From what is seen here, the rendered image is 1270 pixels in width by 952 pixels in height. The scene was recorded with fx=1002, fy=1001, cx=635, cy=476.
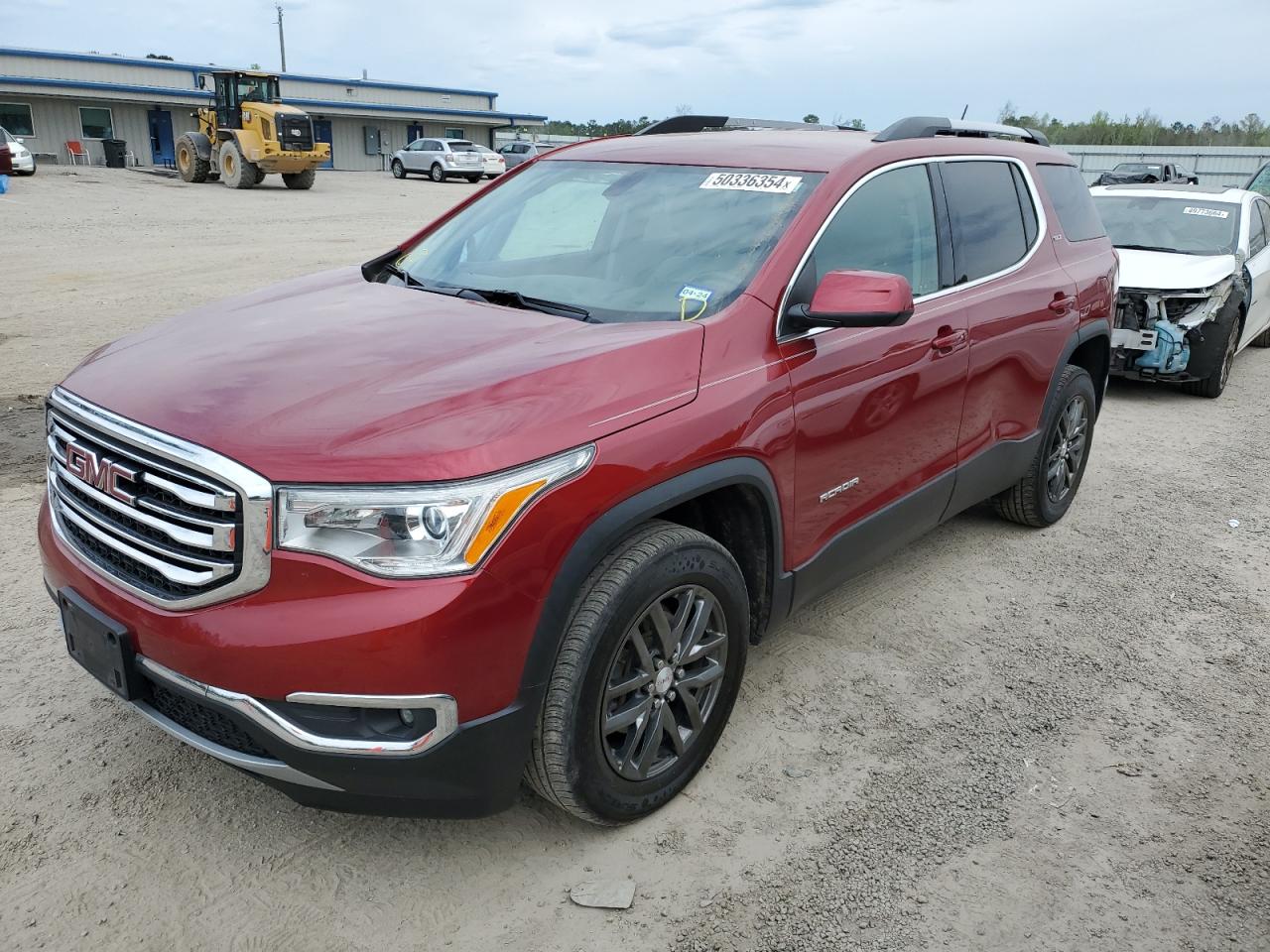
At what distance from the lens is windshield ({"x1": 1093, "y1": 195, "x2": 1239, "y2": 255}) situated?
8.70 meters

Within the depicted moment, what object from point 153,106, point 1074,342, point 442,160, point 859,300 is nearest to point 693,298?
point 859,300

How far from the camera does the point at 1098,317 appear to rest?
16.7 ft

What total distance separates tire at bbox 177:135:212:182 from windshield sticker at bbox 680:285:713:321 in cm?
2922

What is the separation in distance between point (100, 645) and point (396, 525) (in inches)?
36.5

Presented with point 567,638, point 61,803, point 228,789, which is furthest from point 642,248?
point 61,803

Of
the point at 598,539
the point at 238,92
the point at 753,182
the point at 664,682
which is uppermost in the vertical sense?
the point at 238,92

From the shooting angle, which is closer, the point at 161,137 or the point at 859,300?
the point at 859,300

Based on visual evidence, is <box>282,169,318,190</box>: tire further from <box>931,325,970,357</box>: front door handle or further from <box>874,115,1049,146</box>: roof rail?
<box>931,325,970,357</box>: front door handle

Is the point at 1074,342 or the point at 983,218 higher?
the point at 983,218

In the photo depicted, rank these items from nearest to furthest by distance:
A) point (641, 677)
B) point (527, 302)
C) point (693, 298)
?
point (641, 677) → point (693, 298) → point (527, 302)

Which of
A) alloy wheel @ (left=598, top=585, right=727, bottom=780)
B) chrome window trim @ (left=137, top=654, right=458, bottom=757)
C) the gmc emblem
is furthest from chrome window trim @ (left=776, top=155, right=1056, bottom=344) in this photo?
the gmc emblem

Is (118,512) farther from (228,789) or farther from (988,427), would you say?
(988,427)

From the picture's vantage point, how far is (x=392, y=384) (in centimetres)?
254

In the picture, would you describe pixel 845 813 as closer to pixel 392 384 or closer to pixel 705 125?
pixel 392 384
